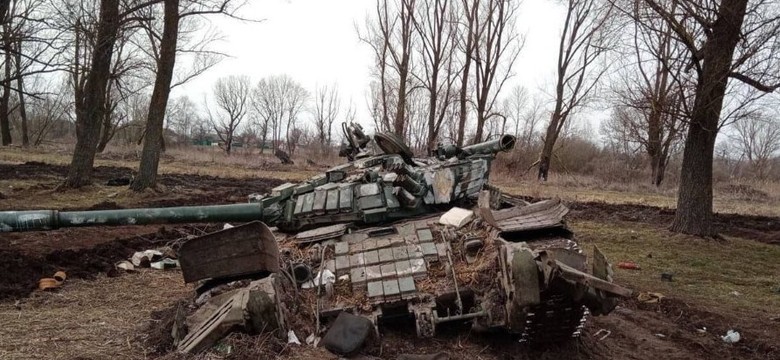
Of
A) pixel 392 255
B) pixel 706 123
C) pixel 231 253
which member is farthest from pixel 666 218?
pixel 231 253

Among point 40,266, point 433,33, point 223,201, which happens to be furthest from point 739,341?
point 433,33

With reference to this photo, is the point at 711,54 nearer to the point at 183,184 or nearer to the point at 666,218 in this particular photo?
the point at 666,218

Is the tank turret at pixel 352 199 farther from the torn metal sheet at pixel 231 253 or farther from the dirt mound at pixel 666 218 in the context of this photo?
the dirt mound at pixel 666 218

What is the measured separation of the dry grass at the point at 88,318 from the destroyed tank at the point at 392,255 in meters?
0.85

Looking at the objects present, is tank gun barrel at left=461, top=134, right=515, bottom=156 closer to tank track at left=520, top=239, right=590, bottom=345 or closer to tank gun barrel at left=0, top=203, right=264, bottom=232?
tank track at left=520, top=239, right=590, bottom=345

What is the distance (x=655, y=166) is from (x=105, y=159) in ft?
85.7

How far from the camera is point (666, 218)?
47.9 ft

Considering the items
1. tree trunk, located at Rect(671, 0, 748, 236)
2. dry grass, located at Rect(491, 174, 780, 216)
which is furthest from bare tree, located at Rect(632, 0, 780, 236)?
dry grass, located at Rect(491, 174, 780, 216)

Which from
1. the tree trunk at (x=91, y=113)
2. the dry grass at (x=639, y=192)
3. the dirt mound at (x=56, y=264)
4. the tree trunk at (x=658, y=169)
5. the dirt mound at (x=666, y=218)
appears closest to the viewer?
the dirt mound at (x=56, y=264)

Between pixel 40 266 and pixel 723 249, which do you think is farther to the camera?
pixel 723 249

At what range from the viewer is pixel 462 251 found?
227 inches

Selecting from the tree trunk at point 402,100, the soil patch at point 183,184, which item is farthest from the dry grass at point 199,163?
the tree trunk at point 402,100

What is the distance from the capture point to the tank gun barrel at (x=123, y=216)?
19.1ft

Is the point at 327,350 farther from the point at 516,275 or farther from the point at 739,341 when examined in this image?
the point at 739,341
